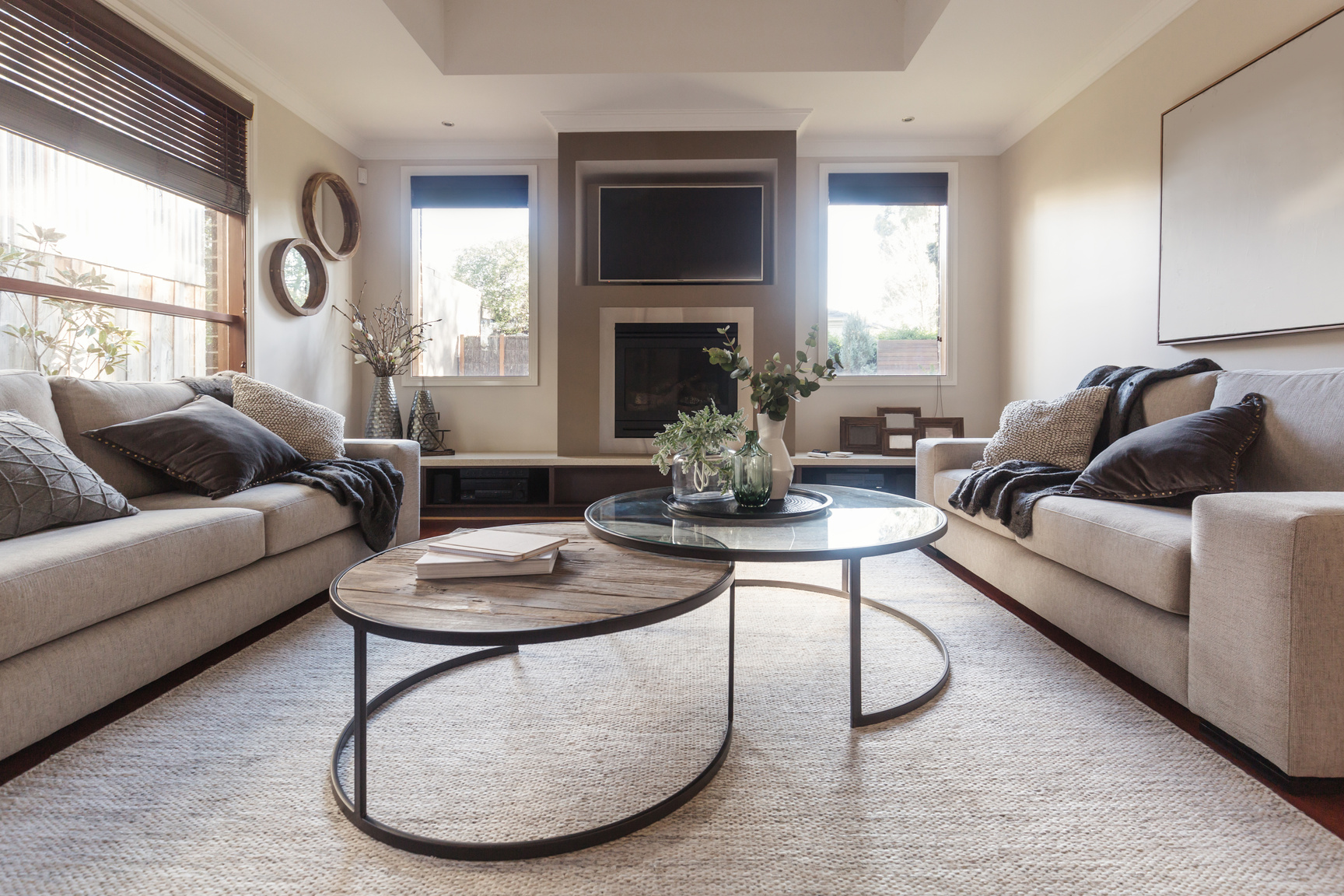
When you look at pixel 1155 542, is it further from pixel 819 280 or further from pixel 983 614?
pixel 819 280

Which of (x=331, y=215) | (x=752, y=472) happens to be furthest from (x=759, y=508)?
(x=331, y=215)

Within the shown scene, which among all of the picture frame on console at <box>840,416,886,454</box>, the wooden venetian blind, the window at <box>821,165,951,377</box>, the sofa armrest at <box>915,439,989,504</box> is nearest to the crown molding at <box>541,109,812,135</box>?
the window at <box>821,165,951,377</box>

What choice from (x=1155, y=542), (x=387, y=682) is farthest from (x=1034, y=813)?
(x=387, y=682)

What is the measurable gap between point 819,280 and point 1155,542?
3399 millimetres

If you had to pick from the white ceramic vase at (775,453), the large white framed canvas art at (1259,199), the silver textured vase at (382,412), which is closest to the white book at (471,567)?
the white ceramic vase at (775,453)

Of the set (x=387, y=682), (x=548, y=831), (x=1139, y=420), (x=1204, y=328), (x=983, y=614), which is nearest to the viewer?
(x=548, y=831)

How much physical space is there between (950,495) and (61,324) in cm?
368

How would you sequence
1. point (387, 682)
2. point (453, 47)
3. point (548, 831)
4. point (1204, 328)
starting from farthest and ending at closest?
point (453, 47), point (1204, 328), point (387, 682), point (548, 831)

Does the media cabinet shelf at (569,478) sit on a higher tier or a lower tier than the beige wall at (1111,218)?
lower

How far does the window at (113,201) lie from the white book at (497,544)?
221cm

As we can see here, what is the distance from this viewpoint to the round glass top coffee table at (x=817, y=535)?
5.24 feet

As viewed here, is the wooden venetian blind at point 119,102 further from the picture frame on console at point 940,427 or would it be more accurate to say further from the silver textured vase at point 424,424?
the picture frame on console at point 940,427

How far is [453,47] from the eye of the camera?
12.3 ft

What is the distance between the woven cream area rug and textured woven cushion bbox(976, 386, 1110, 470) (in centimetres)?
101
